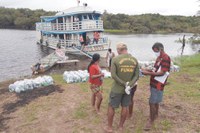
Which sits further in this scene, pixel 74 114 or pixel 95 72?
pixel 74 114

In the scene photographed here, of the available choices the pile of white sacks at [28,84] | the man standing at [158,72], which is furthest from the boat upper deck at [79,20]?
the man standing at [158,72]

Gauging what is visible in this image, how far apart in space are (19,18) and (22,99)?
88.3 meters

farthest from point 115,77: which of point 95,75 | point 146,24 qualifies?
point 146,24

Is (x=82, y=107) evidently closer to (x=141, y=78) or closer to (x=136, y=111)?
(x=136, y=111)

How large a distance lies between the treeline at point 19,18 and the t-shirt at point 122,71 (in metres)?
89.2

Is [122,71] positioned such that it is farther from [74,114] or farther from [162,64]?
[74,114]

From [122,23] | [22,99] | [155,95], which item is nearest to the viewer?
[155,95]

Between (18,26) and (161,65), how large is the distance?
302ft

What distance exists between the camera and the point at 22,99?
9.36 m

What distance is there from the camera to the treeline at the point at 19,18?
90.5 metres

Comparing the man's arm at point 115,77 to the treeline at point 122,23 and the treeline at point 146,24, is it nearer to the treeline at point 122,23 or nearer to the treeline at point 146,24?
the treeline at point 122,23

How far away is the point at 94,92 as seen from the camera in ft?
23.2

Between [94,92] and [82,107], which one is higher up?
[94,92]

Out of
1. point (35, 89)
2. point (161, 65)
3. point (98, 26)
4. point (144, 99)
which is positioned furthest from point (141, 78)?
point (98, 26)
